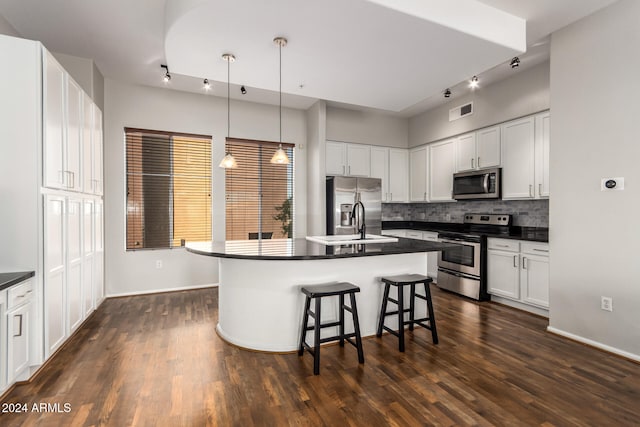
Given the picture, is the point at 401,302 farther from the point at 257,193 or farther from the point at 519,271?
the point at 257,193

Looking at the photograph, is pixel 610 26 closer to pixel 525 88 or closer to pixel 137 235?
pixel 525 88

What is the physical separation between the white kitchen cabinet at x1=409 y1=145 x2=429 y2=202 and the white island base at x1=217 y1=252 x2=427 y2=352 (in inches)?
124

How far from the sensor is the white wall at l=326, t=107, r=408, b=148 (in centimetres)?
559

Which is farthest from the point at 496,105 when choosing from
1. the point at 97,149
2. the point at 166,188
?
the point at 97,149

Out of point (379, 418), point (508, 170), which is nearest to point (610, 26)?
point (508, 170)

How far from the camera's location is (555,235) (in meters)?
3.24

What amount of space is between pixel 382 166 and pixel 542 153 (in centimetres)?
255

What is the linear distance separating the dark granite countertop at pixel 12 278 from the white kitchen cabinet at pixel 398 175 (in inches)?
198

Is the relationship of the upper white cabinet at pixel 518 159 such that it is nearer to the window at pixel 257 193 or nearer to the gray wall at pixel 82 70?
the window at pixel 257 193

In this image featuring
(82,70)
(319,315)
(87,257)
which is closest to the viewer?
(319,315)

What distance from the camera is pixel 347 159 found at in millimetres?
5605

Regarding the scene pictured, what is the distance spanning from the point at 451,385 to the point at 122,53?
4.66 m

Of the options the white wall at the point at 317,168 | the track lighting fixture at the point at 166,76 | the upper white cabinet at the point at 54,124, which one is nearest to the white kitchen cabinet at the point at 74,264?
the upper white cabinet at the point at 54,124

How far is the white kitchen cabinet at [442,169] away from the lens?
5.23 m
